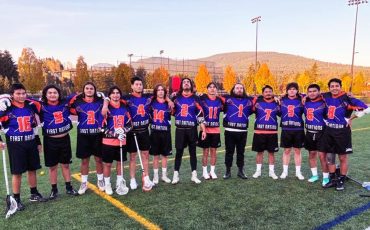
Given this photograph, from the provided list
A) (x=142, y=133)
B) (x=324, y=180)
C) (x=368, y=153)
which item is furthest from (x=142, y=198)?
(x=368, y=153)

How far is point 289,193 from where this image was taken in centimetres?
544

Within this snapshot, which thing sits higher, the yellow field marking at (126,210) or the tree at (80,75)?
the tree at (80,75)

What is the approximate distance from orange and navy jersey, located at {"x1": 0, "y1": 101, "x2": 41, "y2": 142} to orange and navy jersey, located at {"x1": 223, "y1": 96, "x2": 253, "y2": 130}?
364 centimetres

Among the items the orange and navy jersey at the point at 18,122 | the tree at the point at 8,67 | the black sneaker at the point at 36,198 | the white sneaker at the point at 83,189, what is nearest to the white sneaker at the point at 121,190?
the white sneaker at the point at 83,189

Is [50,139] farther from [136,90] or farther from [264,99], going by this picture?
[264,99]

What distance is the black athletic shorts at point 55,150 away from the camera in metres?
5.19

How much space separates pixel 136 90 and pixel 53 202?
93.8 inches

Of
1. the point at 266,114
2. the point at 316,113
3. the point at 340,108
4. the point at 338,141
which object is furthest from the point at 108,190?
the point at 340,108

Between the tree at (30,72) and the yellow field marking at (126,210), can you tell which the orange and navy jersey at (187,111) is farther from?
the tree at (30,72)

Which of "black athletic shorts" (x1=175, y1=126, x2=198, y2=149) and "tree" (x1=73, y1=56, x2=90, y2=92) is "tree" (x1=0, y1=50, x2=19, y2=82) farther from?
"black athletic shorts" (x1=175, y1=126, x2=198, y2=149)

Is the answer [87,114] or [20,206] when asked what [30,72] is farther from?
[20,206]

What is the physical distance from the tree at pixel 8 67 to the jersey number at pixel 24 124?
1964 inches

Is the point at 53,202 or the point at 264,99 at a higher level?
the point at 264,99

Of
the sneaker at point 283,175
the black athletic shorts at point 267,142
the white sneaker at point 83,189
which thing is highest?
the black athletic shorts at point 267,142
